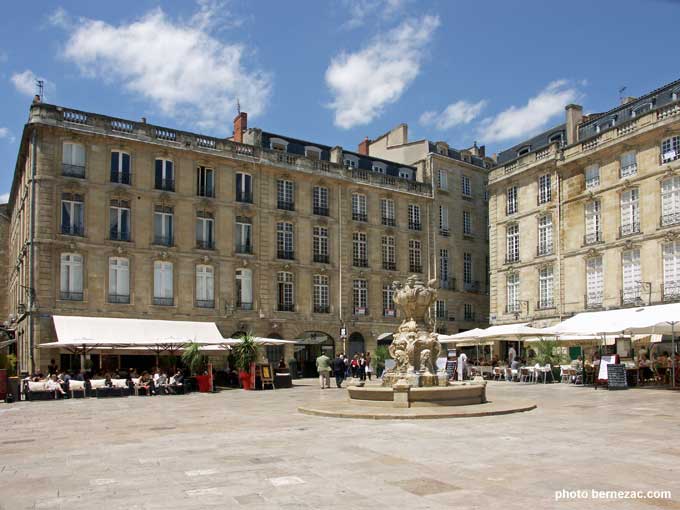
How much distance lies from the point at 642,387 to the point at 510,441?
47.4ft

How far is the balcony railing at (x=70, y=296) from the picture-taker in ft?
100

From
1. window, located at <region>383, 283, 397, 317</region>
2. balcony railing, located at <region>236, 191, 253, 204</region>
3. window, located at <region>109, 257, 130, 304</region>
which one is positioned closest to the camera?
window, located at <region>109, 257, 130, 304</region>

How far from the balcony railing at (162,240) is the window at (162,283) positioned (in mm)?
878

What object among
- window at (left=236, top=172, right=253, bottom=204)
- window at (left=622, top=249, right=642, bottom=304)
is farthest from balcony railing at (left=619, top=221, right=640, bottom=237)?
window at (left=236, top=172, right=253, bottom=204)

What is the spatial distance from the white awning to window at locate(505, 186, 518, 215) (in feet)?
56.6

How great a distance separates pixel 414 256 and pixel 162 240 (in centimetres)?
1556

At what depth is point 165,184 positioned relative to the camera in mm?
33875

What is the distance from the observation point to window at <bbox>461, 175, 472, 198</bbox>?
45906 millimetres

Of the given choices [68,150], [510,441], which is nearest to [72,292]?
[68,150]

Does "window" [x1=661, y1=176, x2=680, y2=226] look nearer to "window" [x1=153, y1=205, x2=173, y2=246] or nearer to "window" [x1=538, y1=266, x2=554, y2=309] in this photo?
"window" [x1=538, y1=266, x2=554, y2=309]

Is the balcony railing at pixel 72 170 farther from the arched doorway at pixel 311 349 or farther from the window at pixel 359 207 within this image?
the window at pixel 359 207

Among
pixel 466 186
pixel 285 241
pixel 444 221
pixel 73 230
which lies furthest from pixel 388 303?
pixel 73 230

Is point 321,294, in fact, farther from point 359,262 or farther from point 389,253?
point 389,253

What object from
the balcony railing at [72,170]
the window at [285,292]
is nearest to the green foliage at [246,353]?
the window at [285,292]
